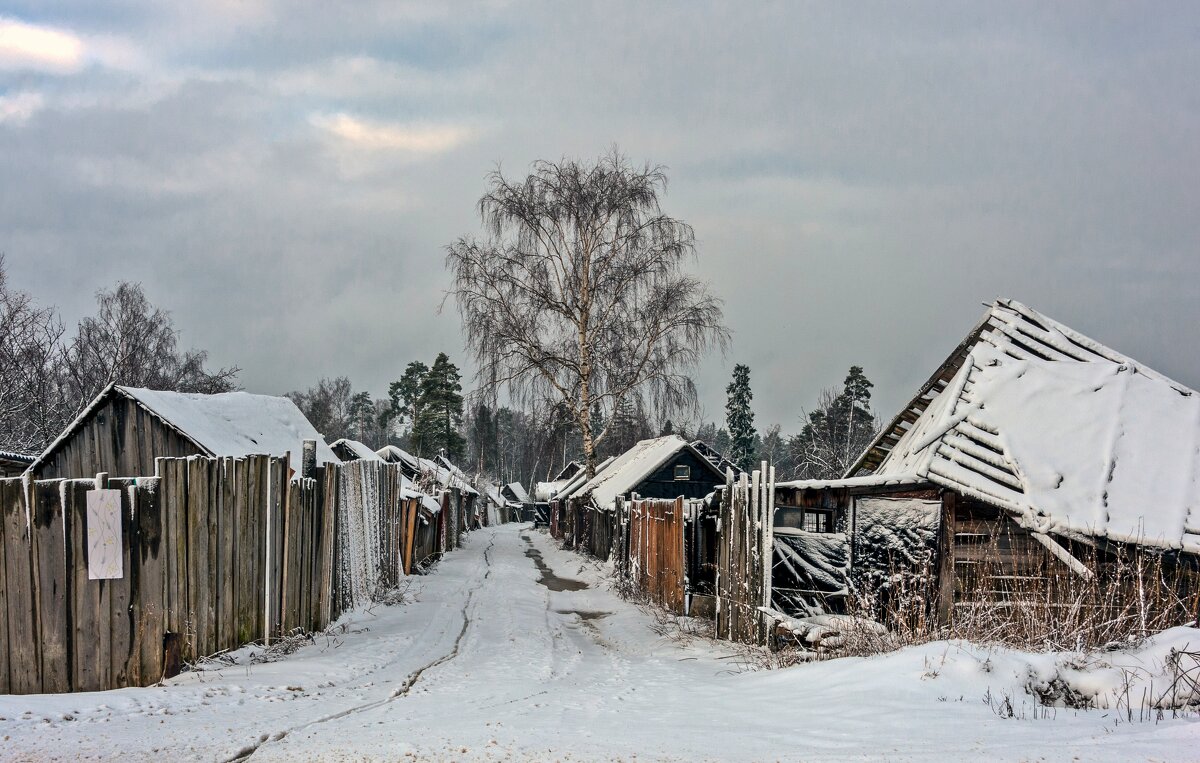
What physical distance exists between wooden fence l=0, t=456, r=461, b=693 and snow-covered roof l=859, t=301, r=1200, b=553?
7239 mm

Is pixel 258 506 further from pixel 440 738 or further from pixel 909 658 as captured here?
pixel 909 658

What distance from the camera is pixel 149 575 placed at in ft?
21.9

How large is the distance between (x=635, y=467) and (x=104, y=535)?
973 inches

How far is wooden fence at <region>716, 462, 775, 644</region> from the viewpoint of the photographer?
943 cm

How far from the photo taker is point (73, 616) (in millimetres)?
6375

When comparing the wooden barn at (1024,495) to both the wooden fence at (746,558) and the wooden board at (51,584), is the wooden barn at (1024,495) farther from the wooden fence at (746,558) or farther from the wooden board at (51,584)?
the wooden board at (51,584)

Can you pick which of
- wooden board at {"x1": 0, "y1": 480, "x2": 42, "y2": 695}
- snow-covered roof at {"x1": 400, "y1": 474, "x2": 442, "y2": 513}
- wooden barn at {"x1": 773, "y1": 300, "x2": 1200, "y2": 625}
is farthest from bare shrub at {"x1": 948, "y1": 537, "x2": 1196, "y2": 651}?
snow-covered roof at {"x1": 400, "y1": 474, "x2": 442, "y2": 513}

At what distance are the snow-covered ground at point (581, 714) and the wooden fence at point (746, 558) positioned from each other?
3.19 feet

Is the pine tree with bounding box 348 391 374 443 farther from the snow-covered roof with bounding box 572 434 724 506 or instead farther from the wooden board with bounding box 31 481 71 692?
the wooden board with bounding box 31 481 71 692

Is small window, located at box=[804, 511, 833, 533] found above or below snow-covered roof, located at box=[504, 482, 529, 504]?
above

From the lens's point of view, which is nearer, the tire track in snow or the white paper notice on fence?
the tire track in snow

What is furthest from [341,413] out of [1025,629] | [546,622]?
[1025,629]

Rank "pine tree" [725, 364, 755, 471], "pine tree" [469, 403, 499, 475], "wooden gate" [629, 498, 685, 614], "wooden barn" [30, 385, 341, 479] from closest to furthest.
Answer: "wooden gate" [629, 498, 685, 614] → "wooden barn" [30, 385, 341, 479] → "pine tree" [725, 364, 755, 471] → "pine tree" [469, 403, 499, 475]

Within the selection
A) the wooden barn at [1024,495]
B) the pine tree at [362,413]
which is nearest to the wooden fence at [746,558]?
the wooden barn at [1024,495]
